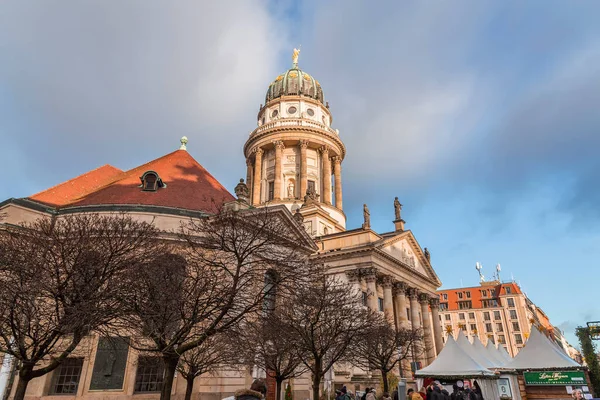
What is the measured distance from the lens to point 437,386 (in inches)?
520

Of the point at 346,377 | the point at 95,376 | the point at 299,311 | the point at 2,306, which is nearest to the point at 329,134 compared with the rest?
the point at 346,377

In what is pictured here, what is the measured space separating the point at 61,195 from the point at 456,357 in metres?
25.5

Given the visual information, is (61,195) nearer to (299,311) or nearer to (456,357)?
(299,311)

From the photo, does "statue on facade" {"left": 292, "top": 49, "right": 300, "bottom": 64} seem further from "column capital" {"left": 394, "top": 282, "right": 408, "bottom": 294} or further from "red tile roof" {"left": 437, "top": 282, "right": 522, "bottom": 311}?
"red tile roof" {"left": 437, "top": 282, "right": 522, "bottom": 311}

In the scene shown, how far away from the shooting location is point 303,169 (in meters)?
44.9

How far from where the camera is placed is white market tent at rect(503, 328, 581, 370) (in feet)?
55.4

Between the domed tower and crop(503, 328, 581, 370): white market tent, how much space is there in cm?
2411

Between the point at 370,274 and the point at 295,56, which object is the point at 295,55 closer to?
the point at 295,56

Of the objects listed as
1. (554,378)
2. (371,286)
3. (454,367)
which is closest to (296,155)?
(371,286)

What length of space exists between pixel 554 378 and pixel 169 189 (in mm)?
23187

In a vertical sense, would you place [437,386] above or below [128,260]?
below

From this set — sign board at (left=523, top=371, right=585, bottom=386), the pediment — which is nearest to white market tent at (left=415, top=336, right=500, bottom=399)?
sign board at (left=523, top=371, right=585, bottom=386)

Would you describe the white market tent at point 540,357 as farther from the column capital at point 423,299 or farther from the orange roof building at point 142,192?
the column capital at point 423,299

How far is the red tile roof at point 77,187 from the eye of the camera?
2577 cm
